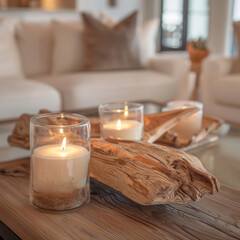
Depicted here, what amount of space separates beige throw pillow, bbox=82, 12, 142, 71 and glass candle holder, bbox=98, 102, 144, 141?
1906 millimetres

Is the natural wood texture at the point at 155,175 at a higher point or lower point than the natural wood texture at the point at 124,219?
higher

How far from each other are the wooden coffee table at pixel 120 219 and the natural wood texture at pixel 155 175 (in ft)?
0.11

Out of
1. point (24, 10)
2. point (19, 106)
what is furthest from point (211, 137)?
point (24, 10)

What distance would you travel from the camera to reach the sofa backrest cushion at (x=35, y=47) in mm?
2975

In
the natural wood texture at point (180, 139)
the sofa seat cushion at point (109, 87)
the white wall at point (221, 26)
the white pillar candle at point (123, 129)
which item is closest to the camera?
the white pillar candle at point (123, 129)

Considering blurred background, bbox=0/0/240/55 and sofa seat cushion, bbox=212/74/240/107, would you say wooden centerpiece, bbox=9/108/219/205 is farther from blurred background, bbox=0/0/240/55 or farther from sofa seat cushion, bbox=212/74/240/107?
blurred background, bbox=0/0/240/55

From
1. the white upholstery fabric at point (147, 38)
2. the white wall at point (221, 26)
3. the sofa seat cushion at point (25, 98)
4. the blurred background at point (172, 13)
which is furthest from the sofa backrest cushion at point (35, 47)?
the white wall at point (221, 26)

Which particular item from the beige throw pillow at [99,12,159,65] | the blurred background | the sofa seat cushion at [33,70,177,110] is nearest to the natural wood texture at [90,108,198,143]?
the sofa seat cushion at [33,70,177,110]

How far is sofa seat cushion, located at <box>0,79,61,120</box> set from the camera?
226 cm

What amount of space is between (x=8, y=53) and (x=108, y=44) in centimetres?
74

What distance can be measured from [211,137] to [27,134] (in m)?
0.65

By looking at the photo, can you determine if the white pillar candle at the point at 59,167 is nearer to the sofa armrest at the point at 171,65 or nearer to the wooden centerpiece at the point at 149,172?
the wooden centerpiece at the point at 149,172

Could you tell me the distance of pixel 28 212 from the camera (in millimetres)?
817

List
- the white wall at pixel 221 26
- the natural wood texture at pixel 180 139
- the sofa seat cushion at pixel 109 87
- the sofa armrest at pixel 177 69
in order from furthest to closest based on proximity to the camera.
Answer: the white wall at pixel 221 26 → the sofa armrest at pixel 177 69 → the sofa seat cushion at pixel 109 87 → the natural wood texture at pixel 180 139
